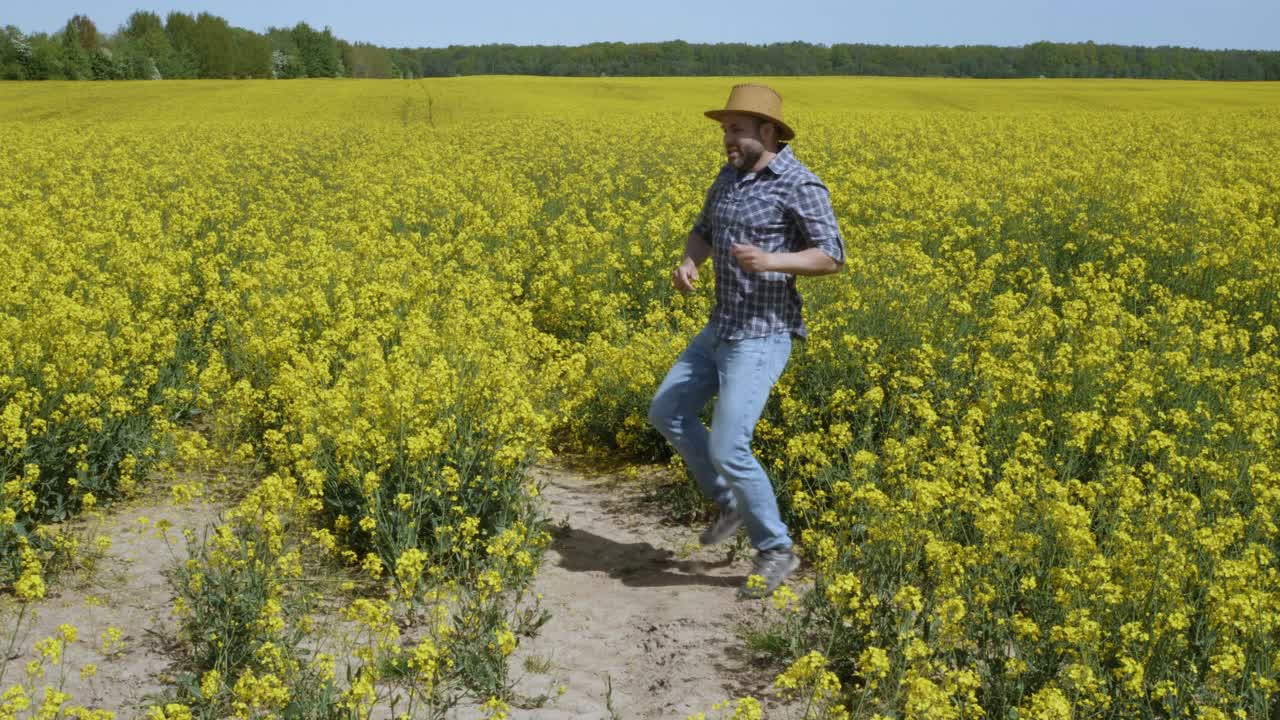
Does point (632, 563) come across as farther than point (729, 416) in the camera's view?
Yes

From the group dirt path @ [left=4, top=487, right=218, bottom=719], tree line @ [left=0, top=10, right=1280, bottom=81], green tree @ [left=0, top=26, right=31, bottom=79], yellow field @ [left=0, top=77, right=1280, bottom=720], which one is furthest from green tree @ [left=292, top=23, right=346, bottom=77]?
dirt path @ [left=4, top=487, right=218, bottom=719]

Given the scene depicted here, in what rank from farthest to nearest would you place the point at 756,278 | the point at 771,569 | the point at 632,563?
the point at 632,563
the point at 771,569
the point at 756,278

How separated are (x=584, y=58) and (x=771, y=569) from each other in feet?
338

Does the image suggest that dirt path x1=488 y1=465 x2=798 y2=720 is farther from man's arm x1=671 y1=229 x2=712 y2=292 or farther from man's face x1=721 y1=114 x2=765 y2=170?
man's face x1=721 y1=114 x2=765 y2=170

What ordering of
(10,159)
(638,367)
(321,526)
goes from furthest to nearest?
1. (10,159)
2. (638,367)
3. (321,526)

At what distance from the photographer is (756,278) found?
4.62m

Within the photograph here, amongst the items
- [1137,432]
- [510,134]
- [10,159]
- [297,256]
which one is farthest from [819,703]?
[510,134]

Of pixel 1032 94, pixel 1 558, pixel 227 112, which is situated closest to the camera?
pixel 1 558

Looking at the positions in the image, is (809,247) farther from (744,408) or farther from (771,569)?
(771,569)

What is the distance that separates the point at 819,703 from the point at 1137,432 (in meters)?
2.98

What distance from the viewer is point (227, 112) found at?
104 ft

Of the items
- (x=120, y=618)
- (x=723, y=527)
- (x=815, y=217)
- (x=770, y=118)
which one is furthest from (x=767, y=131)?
(x=120, y=618)

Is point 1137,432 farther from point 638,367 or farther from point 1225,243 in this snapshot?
point 1225,243

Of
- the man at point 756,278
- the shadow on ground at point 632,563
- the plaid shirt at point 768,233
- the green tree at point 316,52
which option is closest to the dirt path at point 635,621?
the shadow on ground at point 632,563
